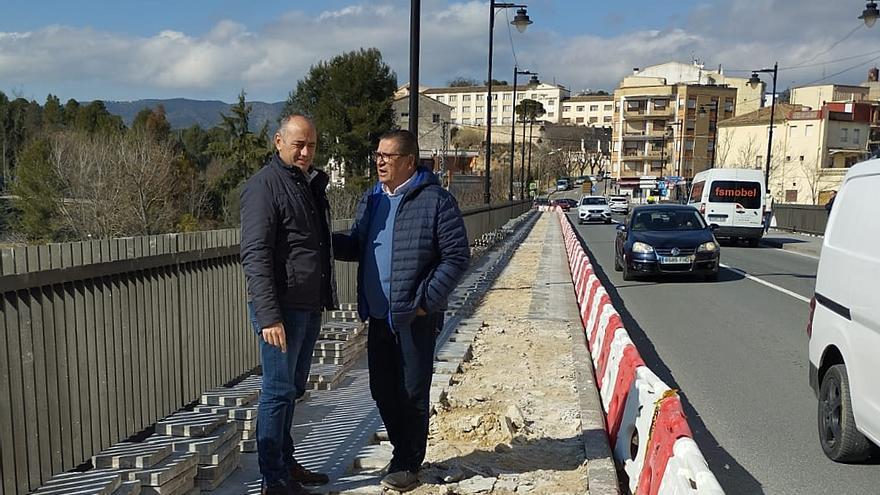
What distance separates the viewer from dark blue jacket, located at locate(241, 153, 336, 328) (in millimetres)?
3568

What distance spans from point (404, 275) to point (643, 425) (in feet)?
5.62

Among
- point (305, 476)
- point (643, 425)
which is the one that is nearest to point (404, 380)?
point (305, 476)

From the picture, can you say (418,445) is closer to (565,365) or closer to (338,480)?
(338,480)

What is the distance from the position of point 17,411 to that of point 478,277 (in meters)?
12.4

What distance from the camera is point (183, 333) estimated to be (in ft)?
17.1

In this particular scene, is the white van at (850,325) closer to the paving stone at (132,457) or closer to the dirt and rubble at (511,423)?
the dirt and rubble at (511,423)

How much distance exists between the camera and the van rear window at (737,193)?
24828 millimetres

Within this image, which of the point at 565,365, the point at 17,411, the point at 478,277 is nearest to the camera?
the point at 17,411

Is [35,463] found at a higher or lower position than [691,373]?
higher

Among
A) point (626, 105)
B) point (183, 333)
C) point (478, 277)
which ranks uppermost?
point (626, 105)

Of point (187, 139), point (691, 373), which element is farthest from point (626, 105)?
point (691, 373)

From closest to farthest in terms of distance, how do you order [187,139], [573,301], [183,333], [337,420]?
1. [183,333]
2. [337,420]
3. [573,301]
4. [187,139]

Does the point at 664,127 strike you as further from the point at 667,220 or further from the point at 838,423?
the point at 838,423

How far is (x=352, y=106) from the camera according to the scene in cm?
5922
